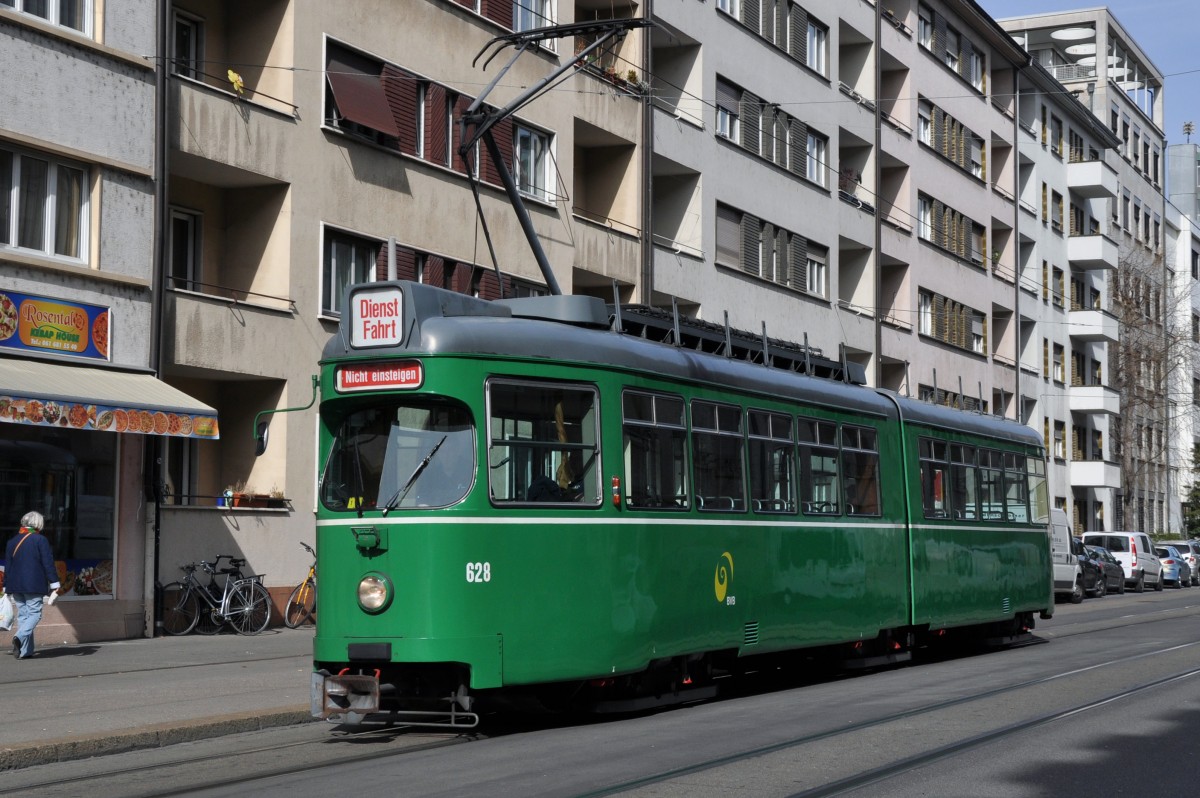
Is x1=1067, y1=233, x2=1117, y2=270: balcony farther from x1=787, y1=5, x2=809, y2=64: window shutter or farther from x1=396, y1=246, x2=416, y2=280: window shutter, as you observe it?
x1=396, y1=246, x2=416, y2=280: window shutter

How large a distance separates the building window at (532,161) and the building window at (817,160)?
1248 cm

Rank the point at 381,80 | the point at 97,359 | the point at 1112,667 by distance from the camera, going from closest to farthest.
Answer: the point at 1112,667 < the point at 97,359 < the point at 381,80

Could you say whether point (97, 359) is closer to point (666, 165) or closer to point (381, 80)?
point (381, 80)

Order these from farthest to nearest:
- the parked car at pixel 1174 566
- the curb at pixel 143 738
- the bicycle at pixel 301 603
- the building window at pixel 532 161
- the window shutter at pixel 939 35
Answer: the parked car at pixel 1174 566
the window shutter at pixel 939 35
the building window at pixel 532 161
the bicycle at pixel 301 603
the curb at pixel 143 738

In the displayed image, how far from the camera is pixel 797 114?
40281 mm

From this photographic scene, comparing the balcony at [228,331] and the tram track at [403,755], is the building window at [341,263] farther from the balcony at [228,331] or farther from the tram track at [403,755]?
the tram track at [403,755]

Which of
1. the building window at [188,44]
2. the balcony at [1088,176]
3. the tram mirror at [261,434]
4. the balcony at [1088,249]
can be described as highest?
the balcony at [1088,176]

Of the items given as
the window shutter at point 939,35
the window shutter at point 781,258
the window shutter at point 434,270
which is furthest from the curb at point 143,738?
the window shutter at point 939,35

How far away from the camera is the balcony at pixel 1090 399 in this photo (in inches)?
2539

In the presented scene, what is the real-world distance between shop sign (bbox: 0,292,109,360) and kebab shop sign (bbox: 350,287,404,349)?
895 cm

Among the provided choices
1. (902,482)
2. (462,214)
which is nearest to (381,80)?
(462,214)

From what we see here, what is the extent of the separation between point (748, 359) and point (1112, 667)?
5.67 m

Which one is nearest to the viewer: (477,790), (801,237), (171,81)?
(477,790)

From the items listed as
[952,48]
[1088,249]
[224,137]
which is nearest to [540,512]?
[224,137]
